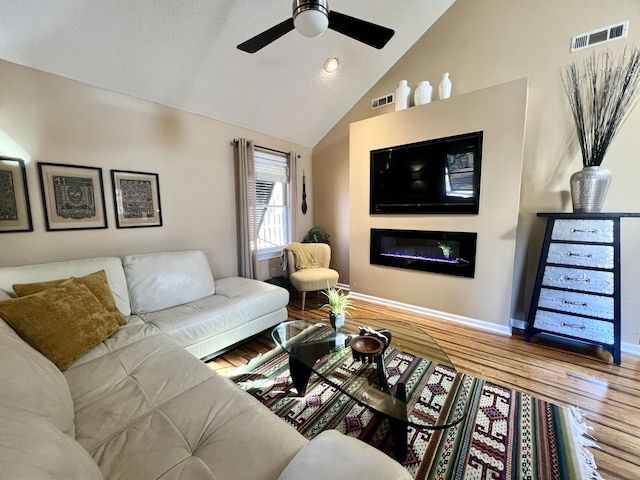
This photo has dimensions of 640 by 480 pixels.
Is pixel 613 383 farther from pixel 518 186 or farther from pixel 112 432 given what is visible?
pixel 112 432

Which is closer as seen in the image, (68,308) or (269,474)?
(269,474)

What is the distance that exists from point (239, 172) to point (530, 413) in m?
3.42

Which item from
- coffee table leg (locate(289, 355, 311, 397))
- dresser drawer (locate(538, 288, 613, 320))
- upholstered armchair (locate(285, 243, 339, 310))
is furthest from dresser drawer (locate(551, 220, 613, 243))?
coffee table leg (locate(289, 355, 311, 397))

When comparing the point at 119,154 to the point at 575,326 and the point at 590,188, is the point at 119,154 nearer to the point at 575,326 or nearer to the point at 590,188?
the point at 590,188

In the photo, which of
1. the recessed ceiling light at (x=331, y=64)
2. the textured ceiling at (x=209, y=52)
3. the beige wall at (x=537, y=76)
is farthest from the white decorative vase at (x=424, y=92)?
the recessed ceiling light at (x=331, y=64)

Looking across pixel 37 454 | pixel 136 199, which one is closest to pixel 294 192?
pixel 136 199

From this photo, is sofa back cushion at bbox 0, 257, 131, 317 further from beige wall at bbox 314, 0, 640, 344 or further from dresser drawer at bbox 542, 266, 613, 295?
dresser drawer at bbox 542, 266, 613, 295

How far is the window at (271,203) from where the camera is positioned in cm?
361

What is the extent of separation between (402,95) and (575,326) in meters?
2.87

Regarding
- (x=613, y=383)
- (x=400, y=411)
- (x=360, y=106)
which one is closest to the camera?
(x=400, y=411)

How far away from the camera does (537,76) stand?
2.39 meters

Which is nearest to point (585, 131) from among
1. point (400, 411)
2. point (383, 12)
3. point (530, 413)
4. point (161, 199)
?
point (383, 12)

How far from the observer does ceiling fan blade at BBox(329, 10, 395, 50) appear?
160 centimetres

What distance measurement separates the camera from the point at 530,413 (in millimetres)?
1527
